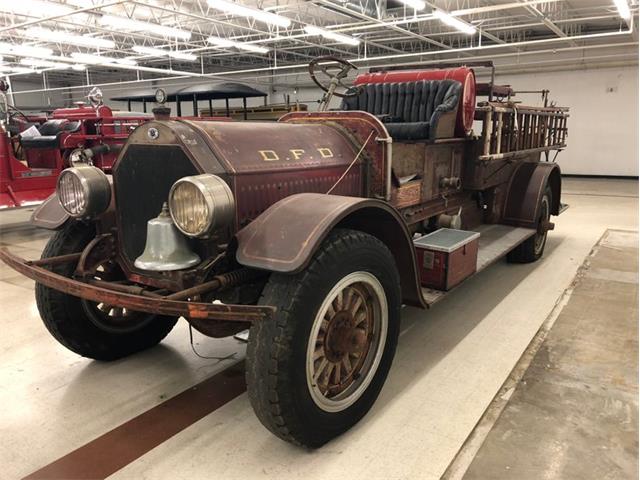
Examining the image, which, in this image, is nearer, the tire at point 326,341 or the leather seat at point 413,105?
the tire at point 326,341

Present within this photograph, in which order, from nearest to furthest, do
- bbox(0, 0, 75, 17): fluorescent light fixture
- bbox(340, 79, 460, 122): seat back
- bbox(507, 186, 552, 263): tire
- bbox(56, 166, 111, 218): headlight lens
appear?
bbox(56, 166, 111, 218): headlight lens → bbox(340, 79, 460, 122): seat back → bbox(507, 186, 552, 263): tire → bbox(0, 0, 75, 17): fluorescent light fixture

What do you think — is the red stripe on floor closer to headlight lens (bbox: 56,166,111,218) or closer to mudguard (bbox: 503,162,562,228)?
headlight lens (bbox: 56,166,111,218)

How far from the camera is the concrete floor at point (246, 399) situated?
2135 millimetres

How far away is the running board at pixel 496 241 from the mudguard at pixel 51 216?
2164mm

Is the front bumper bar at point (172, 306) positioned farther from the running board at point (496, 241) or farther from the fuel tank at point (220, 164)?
the running board at point (496, 241)

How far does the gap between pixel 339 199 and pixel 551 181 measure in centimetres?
428

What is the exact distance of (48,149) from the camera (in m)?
7.56

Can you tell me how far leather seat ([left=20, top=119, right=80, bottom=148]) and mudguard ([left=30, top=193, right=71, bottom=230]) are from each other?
5270mm

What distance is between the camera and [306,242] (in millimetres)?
1939

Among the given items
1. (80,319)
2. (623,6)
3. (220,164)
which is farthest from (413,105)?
(623,6)

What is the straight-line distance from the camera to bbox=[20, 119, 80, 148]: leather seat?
7493 millimetres

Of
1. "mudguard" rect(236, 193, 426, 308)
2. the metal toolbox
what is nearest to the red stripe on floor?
"mudguard" rect(236, 193, 426, 308)

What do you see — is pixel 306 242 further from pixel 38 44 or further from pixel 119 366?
pixel 38 44

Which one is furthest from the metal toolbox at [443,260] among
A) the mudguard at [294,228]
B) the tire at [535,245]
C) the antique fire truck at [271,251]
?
the tire at [535,245]
